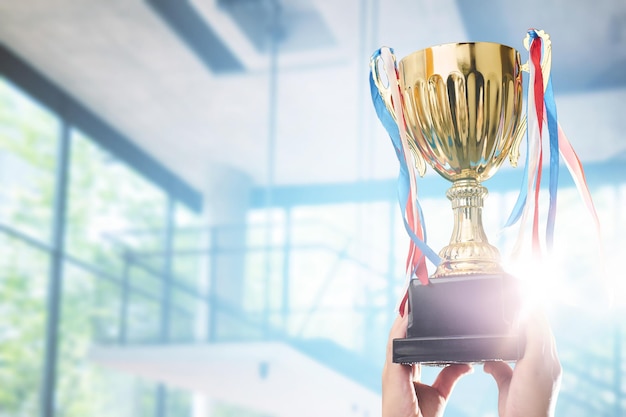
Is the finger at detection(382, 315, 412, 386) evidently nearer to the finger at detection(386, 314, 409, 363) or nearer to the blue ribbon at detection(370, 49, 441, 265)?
the finger at detection(386, 314, 409, 363)

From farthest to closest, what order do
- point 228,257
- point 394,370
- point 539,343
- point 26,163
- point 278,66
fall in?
point 26,163
point 228,257
point 278,66
point 394,370
point 539,343

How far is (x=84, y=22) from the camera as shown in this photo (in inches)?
203

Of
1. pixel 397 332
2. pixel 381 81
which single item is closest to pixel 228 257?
pixel 381 81

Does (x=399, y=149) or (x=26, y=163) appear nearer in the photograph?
(x=399, y=149)

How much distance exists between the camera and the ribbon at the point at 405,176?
1239mm

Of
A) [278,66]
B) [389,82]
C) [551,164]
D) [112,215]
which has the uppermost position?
[278,66]

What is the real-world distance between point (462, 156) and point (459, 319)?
0.26 meters

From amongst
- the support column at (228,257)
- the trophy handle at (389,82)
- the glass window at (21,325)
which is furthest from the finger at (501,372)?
the glass window at (21,325)

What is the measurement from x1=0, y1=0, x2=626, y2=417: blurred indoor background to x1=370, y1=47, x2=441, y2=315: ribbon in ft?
9.29

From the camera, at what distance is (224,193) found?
5.28 meters

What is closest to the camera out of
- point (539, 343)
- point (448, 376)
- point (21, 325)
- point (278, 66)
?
point (539, 343)

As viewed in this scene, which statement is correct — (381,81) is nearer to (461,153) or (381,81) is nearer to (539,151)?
(461,153)

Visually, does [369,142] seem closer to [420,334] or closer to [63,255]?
Answer: [63,255]

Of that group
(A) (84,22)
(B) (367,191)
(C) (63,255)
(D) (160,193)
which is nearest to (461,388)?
(B) (367,191)
